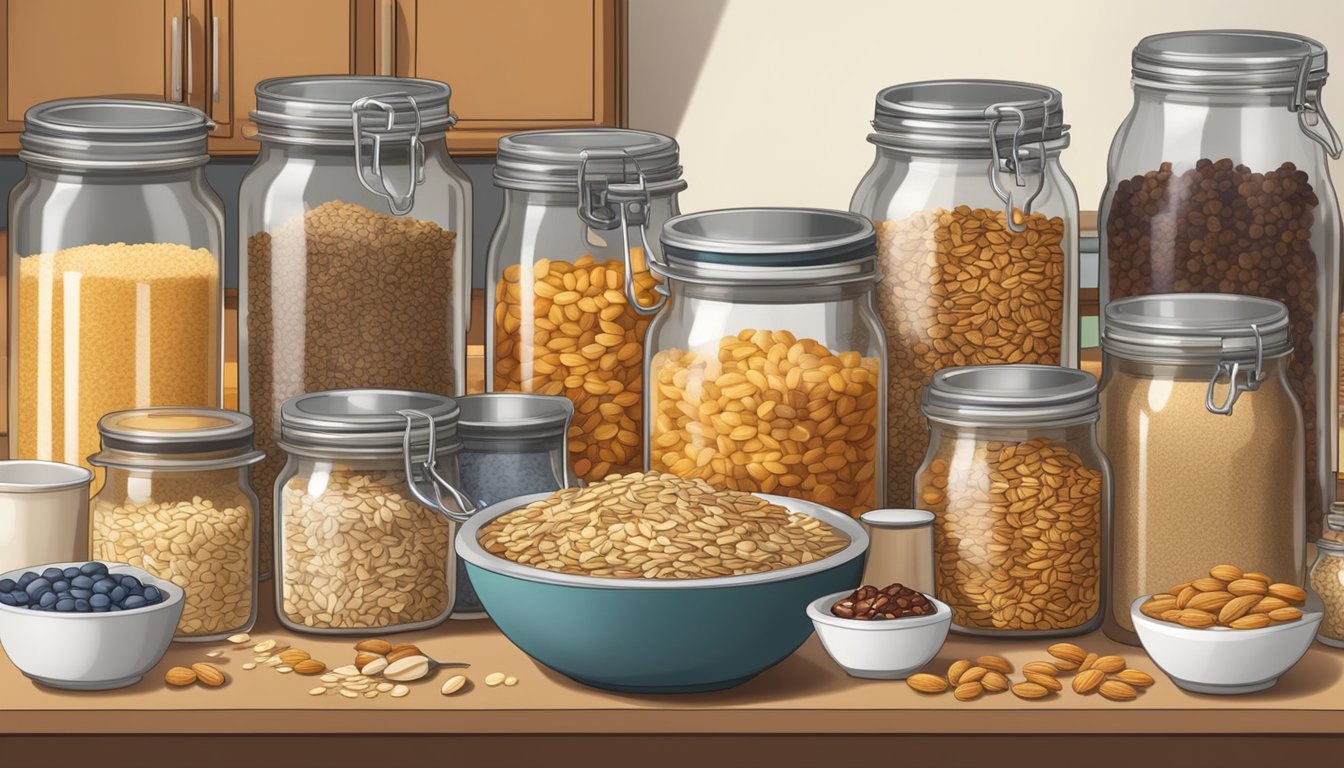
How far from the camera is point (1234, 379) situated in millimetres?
1065

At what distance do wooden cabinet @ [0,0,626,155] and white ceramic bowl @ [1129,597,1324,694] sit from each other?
2.78m

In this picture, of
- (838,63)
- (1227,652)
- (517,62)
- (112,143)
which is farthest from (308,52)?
(1227,652)

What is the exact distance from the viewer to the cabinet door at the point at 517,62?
144 inches

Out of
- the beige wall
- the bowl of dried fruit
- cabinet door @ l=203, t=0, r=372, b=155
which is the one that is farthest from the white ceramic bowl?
the beige wall

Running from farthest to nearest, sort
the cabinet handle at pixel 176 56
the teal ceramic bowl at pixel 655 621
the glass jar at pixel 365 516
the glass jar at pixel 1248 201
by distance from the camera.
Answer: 1. the cabinet handle at pixel 176 56
2. the glass jar at pixel 1248 201
3. the glass jar at pixel 365 516
4. the teal ceramic bowl at pixel 655 621

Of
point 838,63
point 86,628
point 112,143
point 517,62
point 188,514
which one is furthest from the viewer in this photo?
point 838,63

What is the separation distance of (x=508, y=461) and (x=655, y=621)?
0.78ft

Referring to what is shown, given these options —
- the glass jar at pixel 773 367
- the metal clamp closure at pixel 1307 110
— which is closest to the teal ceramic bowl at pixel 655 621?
the glass jar at pixel 773 367

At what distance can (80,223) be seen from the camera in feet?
4.03

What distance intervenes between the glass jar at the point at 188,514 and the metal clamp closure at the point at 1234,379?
0.64 m

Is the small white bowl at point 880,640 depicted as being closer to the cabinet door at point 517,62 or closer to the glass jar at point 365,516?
the glass jar at point 365,516

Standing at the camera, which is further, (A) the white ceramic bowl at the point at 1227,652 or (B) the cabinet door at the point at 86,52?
(B) the cabinet door at the point at 86,52

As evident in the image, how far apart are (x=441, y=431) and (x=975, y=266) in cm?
41

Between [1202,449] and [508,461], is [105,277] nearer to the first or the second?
[508,461]
